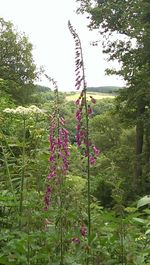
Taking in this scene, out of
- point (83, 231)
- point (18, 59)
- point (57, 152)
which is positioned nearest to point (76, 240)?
point (83, 231)

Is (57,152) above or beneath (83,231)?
above

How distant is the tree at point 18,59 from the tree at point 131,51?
1113 centimetres

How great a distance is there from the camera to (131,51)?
2516 cm

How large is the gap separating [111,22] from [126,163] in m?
10.2

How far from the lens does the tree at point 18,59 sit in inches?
1423

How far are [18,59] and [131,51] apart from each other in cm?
1417

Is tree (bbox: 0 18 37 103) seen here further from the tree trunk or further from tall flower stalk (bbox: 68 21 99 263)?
tall flower stalk (bbox: 68 21 99 263)

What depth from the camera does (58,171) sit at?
3.21 metres

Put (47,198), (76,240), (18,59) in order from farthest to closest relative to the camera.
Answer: (18,59) → (47,198) → (76,240)

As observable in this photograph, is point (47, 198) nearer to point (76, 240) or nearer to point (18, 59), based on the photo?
point (76, 240)

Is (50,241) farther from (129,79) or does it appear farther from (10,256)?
(129,79)

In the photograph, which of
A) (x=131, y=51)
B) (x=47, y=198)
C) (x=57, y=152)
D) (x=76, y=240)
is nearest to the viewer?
(x=76, y=240)

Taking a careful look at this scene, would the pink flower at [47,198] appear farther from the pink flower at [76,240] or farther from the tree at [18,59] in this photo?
the tree at [18,59]

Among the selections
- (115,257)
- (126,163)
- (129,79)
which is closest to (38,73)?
(126,163)
